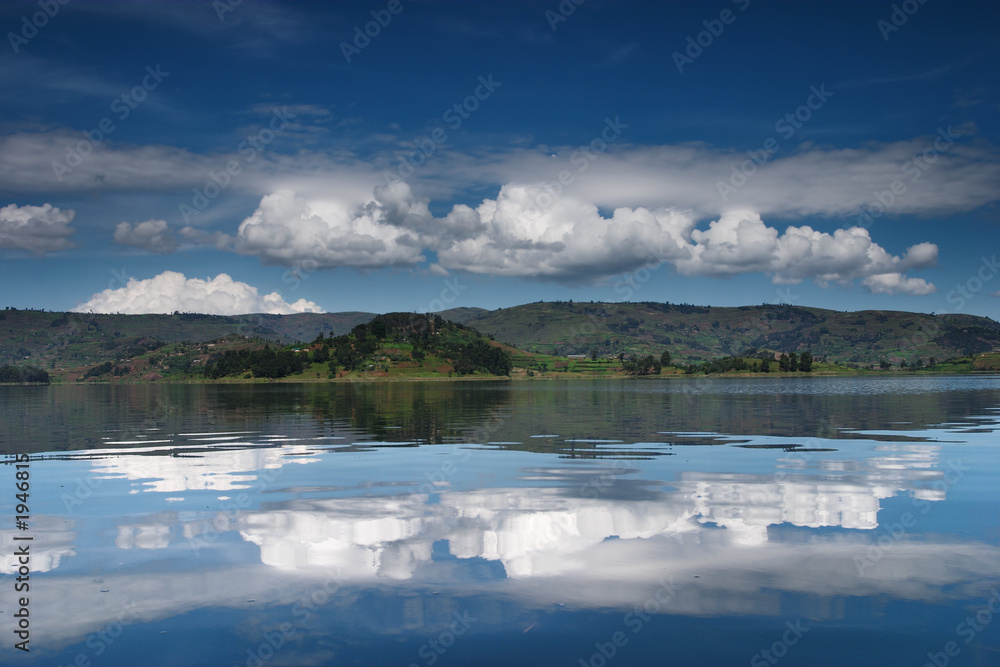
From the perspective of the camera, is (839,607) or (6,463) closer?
(839,607)

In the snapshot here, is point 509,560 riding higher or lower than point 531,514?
lower

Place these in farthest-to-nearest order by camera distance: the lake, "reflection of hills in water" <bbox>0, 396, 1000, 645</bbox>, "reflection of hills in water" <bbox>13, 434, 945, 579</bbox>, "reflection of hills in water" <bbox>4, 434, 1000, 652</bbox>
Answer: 1. "reflection of hills in water" <bbox>13, 434, 945, 579</bbox>
2. "reflection of hills in water" <bbox>4, 434, 1000, 652</bbox>
3. "reflection of hills in water" <bbox>0, 396, 1000, 645</bbox>
4. the lake

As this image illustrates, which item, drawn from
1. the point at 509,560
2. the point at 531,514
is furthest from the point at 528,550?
the point at 531,514

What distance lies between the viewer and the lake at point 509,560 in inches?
480

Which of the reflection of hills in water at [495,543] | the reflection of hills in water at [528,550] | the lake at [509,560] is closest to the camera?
the lake at [509,560]

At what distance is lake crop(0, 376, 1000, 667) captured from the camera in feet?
40.0

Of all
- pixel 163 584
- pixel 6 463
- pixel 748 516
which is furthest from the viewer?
pixel 6 463

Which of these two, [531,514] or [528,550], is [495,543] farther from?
[531,514]

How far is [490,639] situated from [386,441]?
1411 inches

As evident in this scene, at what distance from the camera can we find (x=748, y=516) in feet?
71.2

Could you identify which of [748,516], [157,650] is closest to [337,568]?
[157,650]

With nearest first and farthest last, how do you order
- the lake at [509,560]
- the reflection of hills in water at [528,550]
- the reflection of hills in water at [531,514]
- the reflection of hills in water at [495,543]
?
the lake at [509,560]
the reflection of hills in water at [495,543]
the reflection of hills in water at [528,550]
the reflection of hills in water at [531,514]

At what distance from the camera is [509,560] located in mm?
17094

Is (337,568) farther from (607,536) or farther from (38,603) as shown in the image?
(607,536)
